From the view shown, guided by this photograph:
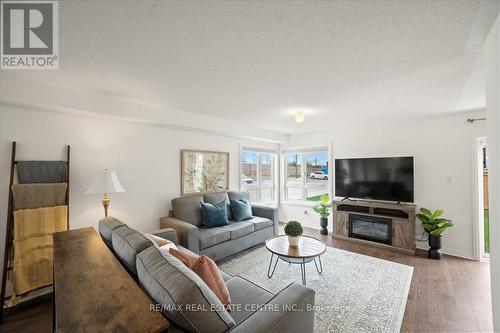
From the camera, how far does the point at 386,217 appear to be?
3.81m

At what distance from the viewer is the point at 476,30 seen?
1427 mm

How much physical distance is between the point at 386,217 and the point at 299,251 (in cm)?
222

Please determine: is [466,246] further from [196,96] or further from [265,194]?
[196,96]

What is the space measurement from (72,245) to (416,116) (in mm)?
4993

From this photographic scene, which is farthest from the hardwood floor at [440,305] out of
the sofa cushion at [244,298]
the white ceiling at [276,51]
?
the white ceiling at [276,51]

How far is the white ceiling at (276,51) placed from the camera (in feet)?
4.22

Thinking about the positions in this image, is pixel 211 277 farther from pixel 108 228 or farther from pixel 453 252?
pixel 453 252

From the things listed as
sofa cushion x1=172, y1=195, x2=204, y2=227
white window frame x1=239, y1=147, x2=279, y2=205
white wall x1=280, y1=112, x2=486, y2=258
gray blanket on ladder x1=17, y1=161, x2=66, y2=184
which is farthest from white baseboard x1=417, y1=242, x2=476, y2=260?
gray blanket on ladder x1=17, y1=161, x2=66, y2=184

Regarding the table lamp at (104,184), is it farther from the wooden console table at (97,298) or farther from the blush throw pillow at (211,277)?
the blush throw pillow at (211,277)

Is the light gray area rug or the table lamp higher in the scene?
the table lamp

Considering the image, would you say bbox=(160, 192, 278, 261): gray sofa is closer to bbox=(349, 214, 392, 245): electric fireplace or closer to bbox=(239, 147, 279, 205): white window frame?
bbox=(239, 147, 279, 205): white window frame

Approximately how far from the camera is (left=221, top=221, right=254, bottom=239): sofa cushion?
131 inches

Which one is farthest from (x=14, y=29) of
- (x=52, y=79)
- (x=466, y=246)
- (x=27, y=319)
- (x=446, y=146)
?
(x=466, y=246)

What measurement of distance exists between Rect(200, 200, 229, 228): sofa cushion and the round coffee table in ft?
3.23
